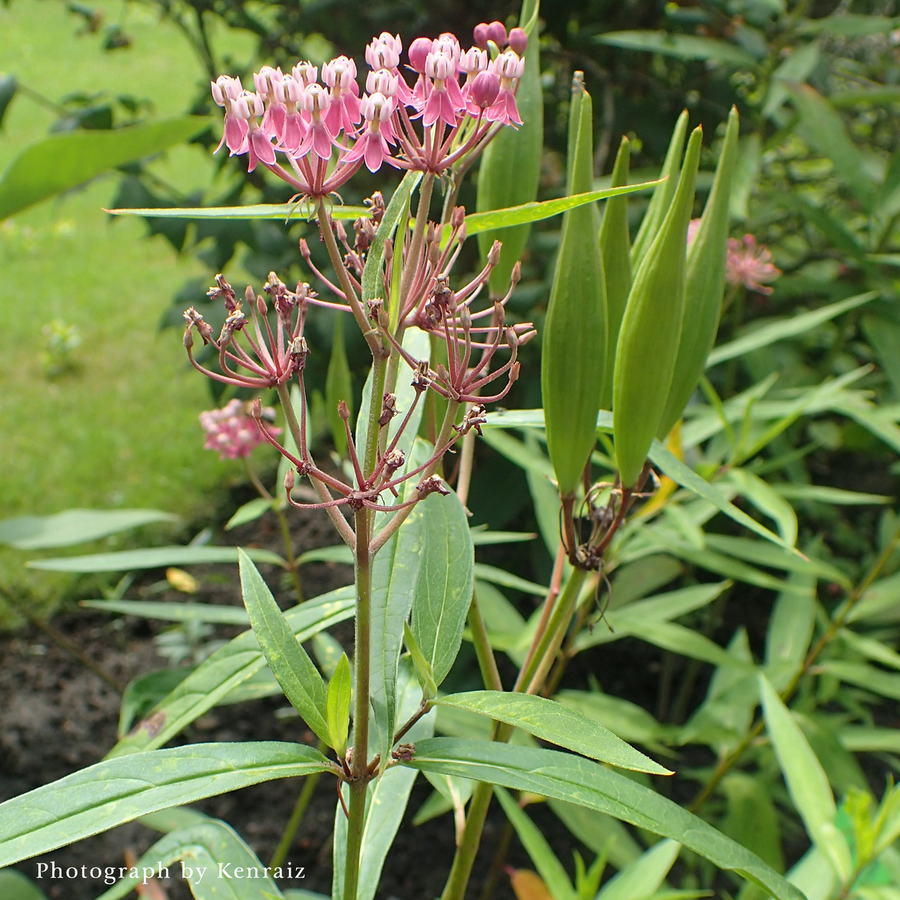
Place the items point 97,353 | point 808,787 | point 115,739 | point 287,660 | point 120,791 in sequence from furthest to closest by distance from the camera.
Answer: point 97,353
point 115,739
point 808,787
point 287,660
point 120,791

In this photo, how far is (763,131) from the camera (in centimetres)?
189

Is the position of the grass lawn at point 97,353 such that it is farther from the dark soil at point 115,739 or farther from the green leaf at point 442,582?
the green leaf at point 442,582

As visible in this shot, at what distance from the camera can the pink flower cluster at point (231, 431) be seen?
1350 millimetres

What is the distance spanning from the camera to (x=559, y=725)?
1.63 ft

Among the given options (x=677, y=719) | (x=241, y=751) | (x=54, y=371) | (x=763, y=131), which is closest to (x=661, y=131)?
(x=763, y=131)

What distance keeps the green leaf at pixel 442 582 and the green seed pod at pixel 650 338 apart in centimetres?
14

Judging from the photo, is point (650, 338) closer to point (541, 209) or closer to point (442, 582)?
point (541, 209)

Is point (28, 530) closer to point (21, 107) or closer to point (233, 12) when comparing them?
point (233, 12)

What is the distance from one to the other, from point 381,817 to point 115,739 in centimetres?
139

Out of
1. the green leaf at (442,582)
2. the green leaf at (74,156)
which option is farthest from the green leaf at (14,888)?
the green leaf at (74,156)

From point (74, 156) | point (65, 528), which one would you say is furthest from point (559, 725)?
point (65, 528)

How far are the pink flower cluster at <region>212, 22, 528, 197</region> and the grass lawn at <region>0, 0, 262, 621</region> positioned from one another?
1.44 meters

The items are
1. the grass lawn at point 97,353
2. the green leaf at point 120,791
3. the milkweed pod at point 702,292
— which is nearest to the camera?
the green leaf at point 120,791

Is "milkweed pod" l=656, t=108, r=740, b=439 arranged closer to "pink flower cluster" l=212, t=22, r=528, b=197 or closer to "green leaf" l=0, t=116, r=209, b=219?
"pink flower cluster" l=212, t=22, r=528, b=197
